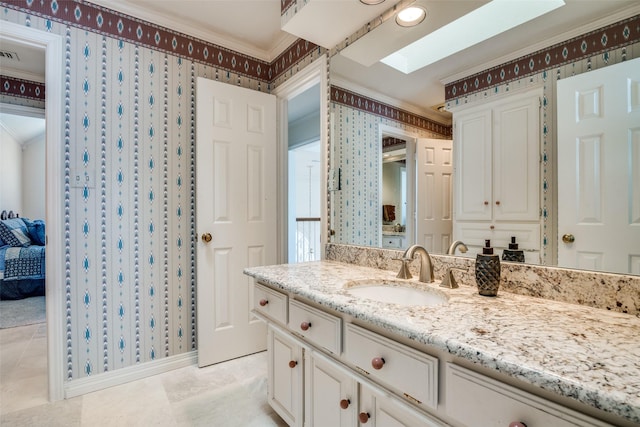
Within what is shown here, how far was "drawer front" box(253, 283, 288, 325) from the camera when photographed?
4.36 ft

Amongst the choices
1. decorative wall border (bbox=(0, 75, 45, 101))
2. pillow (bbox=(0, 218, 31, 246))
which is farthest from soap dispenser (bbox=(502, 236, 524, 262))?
pillow (bbox=(0, 218, 31, 246))

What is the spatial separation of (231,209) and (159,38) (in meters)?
1.28

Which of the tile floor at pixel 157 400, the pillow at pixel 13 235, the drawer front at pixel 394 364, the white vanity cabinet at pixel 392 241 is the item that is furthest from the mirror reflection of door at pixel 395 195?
the pillow at pixel 13 235

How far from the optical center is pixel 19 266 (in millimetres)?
3793

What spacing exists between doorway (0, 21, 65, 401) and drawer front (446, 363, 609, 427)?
2.13 metres

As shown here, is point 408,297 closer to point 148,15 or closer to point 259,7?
point 259,7

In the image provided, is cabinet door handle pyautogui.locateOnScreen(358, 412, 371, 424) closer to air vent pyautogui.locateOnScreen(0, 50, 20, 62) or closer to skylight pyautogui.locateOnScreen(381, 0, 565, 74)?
skylight pyautogui.locateOnScreen(381, 0, 565, 74)

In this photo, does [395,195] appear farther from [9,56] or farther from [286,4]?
[9,56]

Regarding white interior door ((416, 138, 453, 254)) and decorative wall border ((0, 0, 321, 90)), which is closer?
white interior door ((416, 138, 453, 254))

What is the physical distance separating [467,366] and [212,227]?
192cm

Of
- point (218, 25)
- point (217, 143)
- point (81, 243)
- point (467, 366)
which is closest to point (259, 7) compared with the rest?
point (218, 25)

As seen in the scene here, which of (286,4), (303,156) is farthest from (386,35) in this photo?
(303,156)

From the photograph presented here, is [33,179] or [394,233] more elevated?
[33,179]

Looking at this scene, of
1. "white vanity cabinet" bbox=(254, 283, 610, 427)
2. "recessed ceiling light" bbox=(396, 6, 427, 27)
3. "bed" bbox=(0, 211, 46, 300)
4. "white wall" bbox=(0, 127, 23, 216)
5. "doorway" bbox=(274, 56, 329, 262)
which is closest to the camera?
"white vanity cabinet" bbox=(254, 283, 610, 427)
